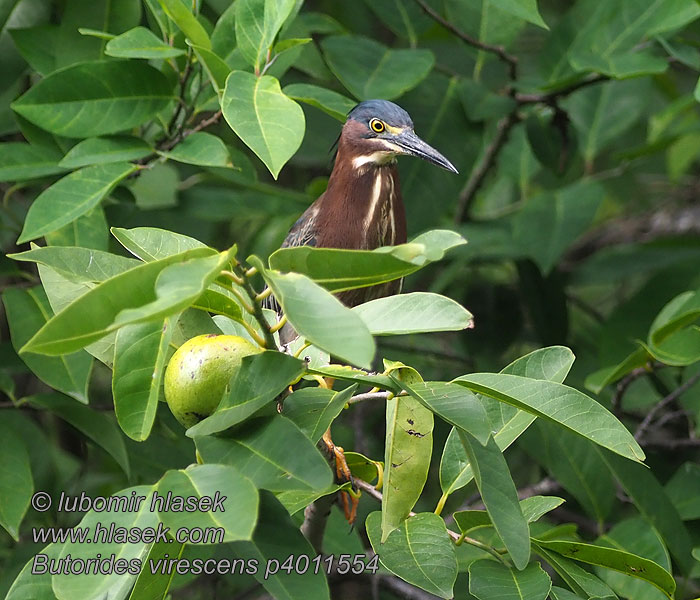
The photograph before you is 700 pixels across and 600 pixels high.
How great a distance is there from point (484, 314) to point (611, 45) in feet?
3.72

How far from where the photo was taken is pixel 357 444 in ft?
9.96

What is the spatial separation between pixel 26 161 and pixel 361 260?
143 cm

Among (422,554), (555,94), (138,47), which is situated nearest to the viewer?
(422,554)

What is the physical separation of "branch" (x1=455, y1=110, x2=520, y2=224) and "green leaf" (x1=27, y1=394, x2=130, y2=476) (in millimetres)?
1646

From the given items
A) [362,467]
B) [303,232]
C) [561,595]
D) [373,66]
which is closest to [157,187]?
[303,232]

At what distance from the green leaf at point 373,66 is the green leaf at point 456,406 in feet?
5.06

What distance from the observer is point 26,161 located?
90.4 inches

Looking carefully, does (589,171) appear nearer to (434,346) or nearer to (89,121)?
(434,346)

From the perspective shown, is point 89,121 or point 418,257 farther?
point 89,121

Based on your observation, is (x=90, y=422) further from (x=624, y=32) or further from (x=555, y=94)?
(x=624, y=32)

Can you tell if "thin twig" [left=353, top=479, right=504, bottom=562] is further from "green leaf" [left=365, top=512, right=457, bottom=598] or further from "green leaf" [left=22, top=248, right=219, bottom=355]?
"green leaf" [left=22, top=248, right=219, bottom=355]

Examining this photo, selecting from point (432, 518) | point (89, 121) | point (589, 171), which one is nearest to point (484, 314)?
point (589, 171)

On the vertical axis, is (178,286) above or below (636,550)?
above

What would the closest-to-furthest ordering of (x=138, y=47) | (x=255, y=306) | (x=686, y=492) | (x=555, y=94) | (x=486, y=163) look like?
(x=255, y=306) → (x=138, y=47) → (x=686, y=492) → (x=555, y=94) → (x=486, y=163)
